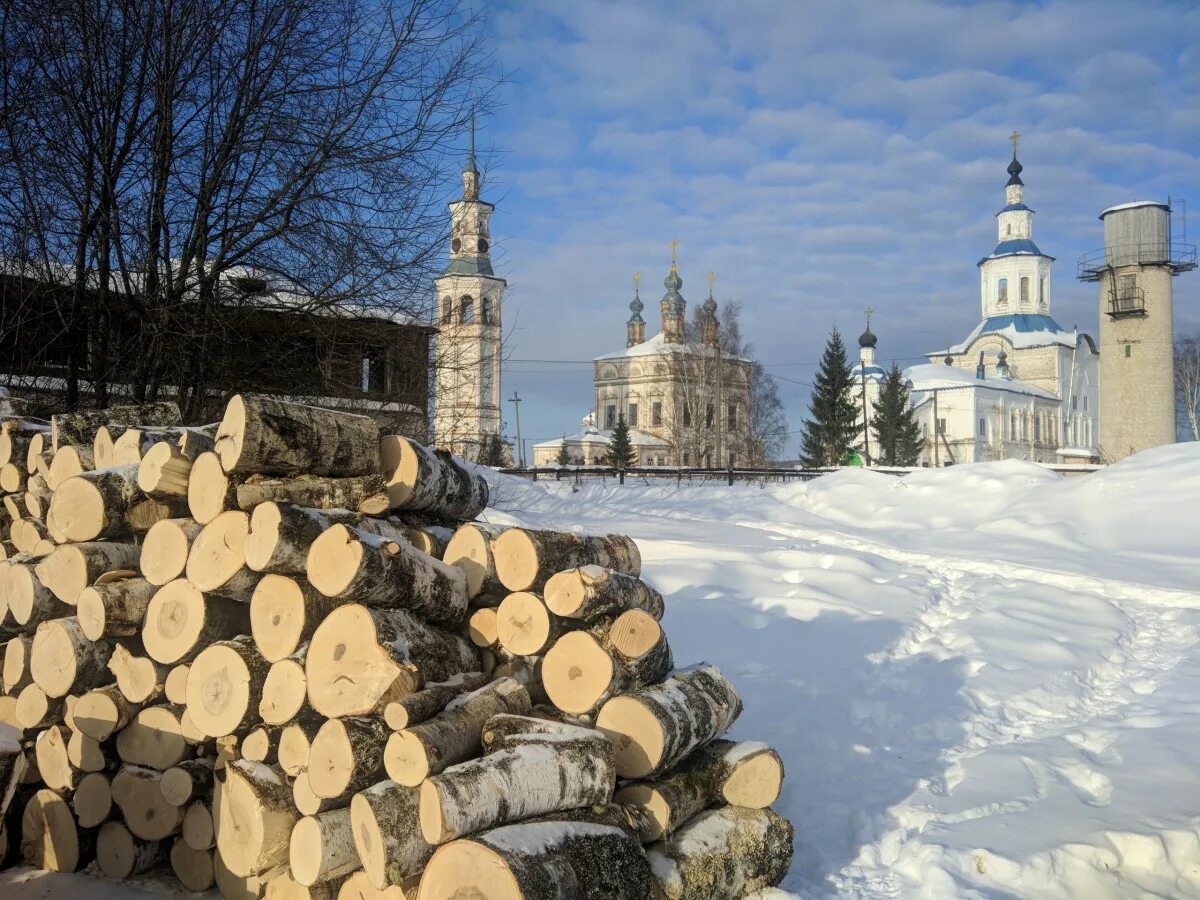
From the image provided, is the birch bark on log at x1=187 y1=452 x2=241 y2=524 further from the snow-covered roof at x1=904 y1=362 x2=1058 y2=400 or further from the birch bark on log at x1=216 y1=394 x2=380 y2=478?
the snow-covered roof at x1=904 y1=362 x2=1058 y2=400

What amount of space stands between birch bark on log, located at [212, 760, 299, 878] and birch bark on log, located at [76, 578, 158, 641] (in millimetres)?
1039

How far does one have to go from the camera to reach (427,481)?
16.2 feet

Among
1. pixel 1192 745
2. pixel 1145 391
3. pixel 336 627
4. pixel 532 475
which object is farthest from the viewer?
pixel 1145 391

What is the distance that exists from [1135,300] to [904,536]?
33570 millimetres

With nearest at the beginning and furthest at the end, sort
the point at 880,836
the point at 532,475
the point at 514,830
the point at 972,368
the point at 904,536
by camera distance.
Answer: the point at 514,830 < the point at 880,836 < the point at 904,536 < the point at 532,475 < the point at 972,368

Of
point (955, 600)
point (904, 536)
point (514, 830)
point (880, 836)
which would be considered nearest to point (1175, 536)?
point (904, 536)

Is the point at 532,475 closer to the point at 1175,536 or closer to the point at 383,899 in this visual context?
the point at 1175,536

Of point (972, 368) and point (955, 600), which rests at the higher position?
point (972, 368)

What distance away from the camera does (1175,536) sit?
14.0 meters

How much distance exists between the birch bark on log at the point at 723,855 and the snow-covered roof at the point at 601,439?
62022mm

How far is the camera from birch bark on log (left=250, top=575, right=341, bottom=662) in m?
3.80

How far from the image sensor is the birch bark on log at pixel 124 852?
4219mm

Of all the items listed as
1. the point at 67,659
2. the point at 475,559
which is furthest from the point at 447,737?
the point at 67,659

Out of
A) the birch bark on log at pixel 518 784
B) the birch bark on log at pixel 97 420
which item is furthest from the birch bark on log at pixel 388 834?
the birch bark on log at pixel 97 420
